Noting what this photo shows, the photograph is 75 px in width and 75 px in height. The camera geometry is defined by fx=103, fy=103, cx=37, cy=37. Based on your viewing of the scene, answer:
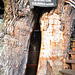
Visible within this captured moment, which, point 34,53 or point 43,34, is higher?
point 43,34

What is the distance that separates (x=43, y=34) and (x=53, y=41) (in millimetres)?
386

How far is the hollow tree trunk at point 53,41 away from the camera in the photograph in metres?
3.24

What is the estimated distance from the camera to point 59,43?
3.29 meters

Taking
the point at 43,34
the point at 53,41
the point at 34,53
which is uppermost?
the point at 43,34

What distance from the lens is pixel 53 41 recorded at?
3.27 metres

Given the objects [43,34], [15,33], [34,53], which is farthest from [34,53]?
[15,33]

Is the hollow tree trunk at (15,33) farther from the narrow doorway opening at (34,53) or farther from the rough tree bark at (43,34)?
the narrow doorway opening at (34,53)

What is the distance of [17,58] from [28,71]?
1707mm

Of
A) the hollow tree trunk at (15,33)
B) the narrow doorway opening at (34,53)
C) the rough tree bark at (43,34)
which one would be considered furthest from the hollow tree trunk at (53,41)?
the narrow doorway opening at (34,53)

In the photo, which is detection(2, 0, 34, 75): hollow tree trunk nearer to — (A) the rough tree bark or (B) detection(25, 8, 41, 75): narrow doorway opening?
(A) the rough tree bark

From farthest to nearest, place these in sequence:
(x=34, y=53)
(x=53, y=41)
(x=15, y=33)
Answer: (x=34, y=53), (x=53, y=41), (x=15, y=33)

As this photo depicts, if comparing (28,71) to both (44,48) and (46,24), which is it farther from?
(46,24)

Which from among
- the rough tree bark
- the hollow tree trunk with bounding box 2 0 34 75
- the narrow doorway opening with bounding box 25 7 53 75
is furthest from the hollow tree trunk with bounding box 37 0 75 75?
the narrow doorway opening with bounding box 25 7 53 75

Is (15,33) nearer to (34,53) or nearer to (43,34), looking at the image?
(43,34)
